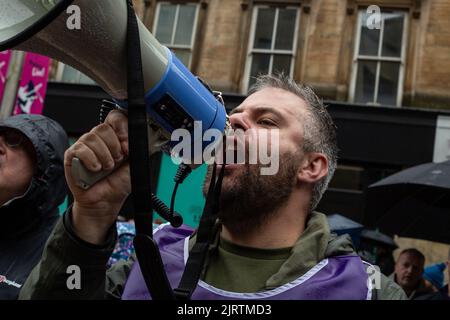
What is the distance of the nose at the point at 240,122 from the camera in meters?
1.81

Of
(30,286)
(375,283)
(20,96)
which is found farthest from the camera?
(20,96)

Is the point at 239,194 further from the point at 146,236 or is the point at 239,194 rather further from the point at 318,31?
the point at 318,31

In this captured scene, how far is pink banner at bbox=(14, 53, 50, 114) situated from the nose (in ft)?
16.4

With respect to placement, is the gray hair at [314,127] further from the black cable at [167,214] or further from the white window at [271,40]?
the white window at [271,40]

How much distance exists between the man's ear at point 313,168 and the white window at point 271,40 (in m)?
7.21

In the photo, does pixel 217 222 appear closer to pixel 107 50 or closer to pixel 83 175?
pixel 83 175

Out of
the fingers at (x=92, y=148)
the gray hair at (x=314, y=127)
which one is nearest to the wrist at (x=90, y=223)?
the fingers at (x=92, y=148)

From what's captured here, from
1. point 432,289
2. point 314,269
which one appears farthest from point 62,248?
point 432,289

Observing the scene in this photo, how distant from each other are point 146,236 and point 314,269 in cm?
65

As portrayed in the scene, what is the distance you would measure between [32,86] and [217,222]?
537 cm

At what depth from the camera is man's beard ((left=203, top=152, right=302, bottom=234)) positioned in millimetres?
1720

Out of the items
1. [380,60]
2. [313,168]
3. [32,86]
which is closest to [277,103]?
[313,168]

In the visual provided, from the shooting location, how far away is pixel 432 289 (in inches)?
187

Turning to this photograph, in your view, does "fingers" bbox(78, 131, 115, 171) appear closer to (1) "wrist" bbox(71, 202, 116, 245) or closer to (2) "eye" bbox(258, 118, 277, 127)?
(1) "wrist" bbox(71, 202, 116, 245)
